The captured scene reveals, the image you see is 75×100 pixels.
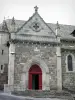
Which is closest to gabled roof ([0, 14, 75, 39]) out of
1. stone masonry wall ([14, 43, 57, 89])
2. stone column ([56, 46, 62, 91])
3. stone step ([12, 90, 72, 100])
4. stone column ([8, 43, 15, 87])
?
stone column ([56, 46, 62, 91])

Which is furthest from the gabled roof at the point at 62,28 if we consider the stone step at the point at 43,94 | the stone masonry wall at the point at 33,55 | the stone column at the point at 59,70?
the stone step at the point at 43,94

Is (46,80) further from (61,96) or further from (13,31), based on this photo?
(13,31)

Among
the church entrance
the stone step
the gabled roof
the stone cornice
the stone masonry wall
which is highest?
the gabled roof

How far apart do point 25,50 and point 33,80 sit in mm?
5174

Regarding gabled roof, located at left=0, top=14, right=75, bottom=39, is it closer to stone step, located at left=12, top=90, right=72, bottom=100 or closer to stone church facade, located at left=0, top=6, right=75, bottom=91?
stone church facade, located at left=0, top=6, right=75, bottom=91

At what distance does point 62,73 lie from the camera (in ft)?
101

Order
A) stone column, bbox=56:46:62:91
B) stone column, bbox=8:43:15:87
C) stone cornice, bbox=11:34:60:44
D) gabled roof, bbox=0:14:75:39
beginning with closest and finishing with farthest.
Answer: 1. stone column, bbox=8:43:15:87
2. stone cornice, bbox=11:34:60:44
3. stone column, bbox=56:46:62:91
4. gabled roof, bbox=0:14:75:39

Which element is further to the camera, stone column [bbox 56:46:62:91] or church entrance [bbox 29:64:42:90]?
stone column [bbox 56:46:62:91]

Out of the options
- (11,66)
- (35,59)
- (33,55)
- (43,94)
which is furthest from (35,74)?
(43,94)

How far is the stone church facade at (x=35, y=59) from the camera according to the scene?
27.4 m

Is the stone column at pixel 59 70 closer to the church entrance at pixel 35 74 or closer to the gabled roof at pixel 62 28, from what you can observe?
the church entrance at pixel 35 74

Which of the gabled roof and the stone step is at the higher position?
the gabled roof

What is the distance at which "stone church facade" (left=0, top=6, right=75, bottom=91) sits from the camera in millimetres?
27422

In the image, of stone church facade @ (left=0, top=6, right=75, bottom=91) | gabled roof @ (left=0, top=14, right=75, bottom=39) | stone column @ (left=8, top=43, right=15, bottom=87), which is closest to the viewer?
stone column @ (left=8, top=43, right=15, bottom=87)
